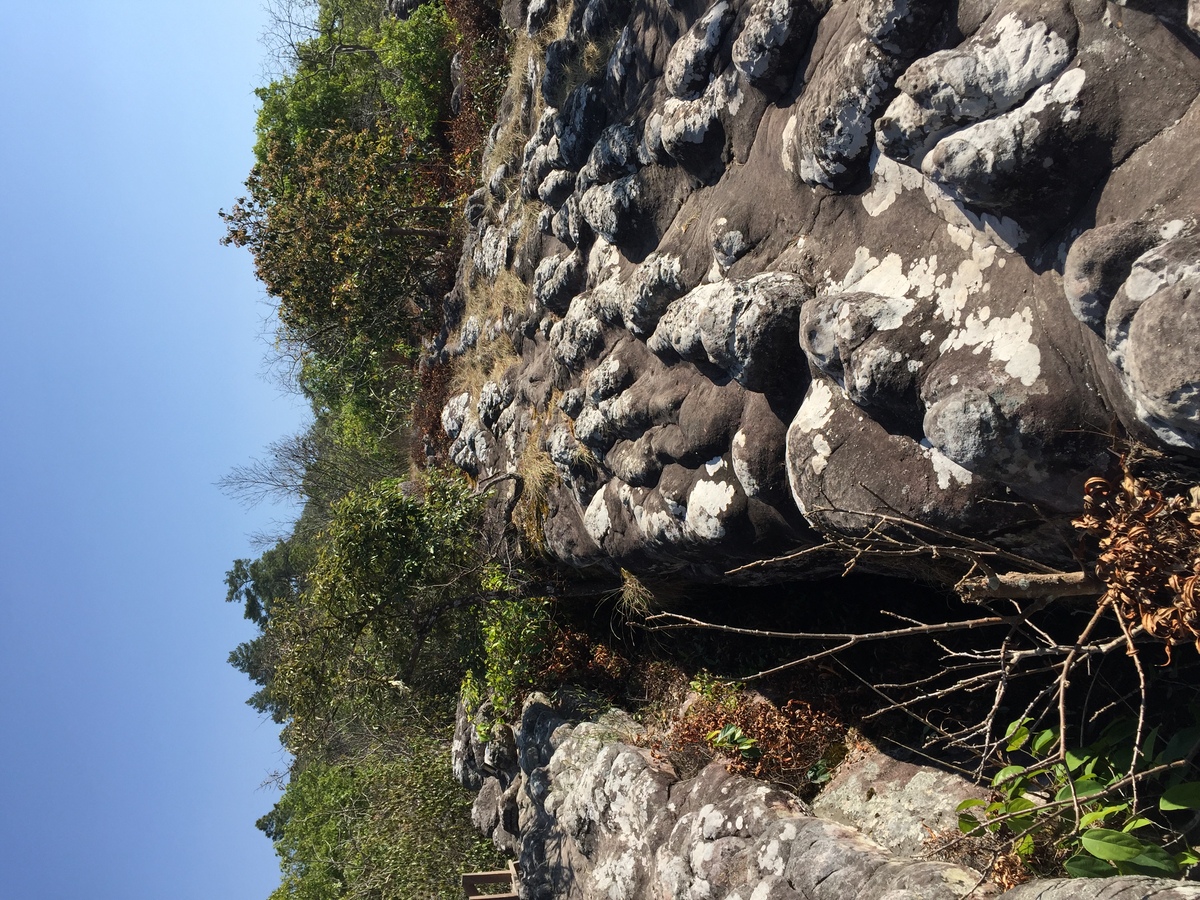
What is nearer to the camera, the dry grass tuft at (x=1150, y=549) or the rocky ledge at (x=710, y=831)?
the dry grass tuft at (x=1150, y=549)

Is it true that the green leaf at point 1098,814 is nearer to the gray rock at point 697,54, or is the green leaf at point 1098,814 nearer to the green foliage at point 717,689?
the green foliage at point 717,689

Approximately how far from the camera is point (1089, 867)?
3.25 meters

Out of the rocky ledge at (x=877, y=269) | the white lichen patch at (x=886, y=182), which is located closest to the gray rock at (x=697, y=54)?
the rocky ledge at (x=877, y=269)

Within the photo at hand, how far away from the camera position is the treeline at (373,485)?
795 centimetres

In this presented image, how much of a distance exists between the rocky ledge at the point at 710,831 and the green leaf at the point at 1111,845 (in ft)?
0.70

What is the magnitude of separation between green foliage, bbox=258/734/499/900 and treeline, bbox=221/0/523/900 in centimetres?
3

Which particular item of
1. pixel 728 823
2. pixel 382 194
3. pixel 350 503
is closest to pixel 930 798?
pixel 728 823

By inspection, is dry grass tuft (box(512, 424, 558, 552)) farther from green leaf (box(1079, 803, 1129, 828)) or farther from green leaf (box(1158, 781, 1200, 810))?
green leaf (box(1158, 781, 1200, 810))

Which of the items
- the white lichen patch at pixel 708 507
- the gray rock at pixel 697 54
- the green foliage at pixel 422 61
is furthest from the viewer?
the green foliage at pixel 422 61

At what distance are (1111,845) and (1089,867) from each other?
16 cm

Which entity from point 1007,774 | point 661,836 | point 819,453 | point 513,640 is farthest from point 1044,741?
point 513,640

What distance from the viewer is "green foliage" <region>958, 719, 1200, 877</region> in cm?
315

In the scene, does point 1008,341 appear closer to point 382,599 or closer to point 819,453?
point 819,453

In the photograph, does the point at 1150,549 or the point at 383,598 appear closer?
the point at 1150,549
